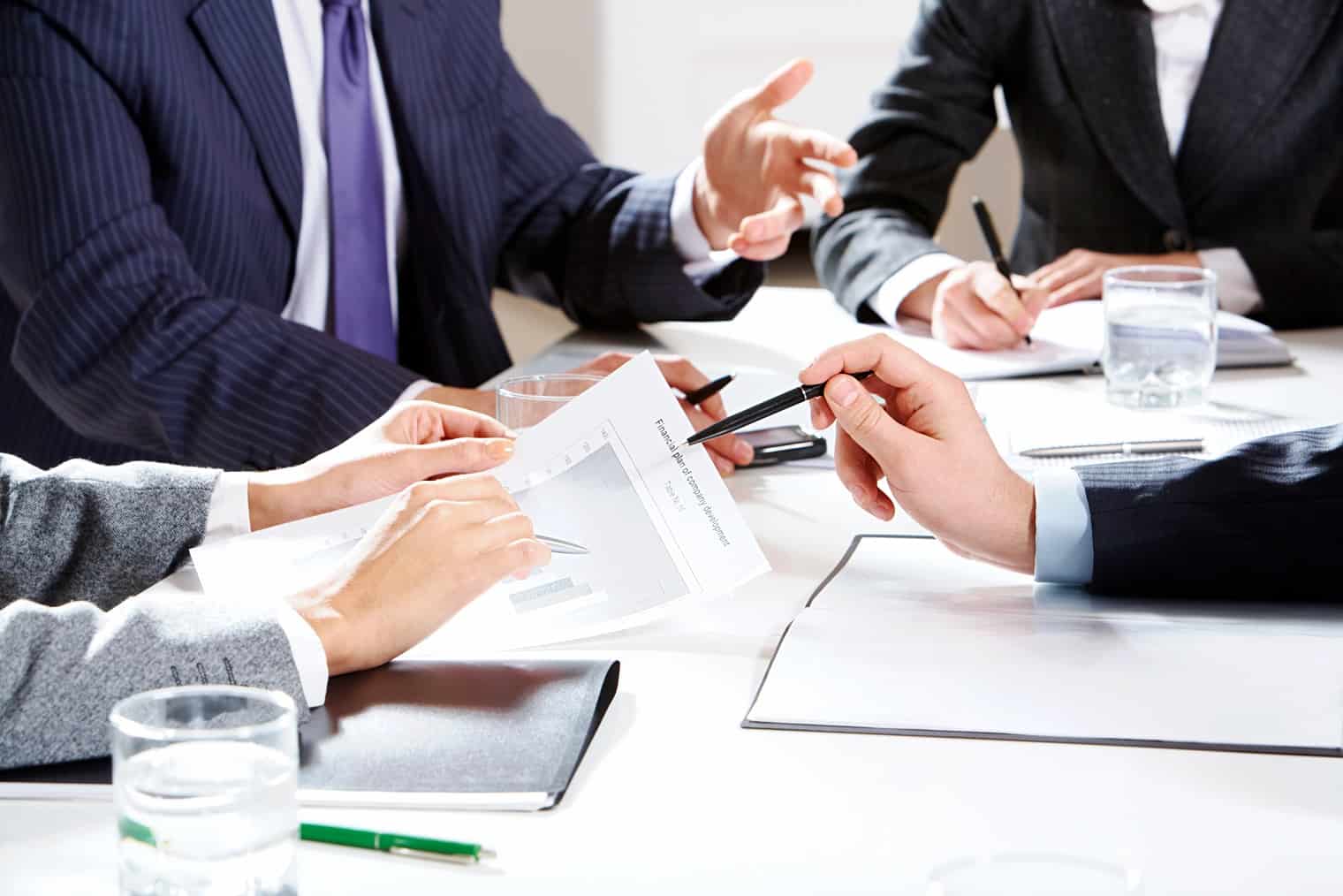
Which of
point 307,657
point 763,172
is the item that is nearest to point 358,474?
point 307,657

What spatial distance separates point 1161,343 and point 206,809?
122 cm

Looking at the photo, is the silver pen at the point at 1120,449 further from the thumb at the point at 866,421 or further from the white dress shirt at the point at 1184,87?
the white dress shirt at the point at 1184,87

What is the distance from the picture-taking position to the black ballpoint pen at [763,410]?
109cm

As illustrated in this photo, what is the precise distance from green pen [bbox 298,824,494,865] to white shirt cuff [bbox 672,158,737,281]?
1.29m

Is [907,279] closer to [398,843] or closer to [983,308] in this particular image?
[983,308]

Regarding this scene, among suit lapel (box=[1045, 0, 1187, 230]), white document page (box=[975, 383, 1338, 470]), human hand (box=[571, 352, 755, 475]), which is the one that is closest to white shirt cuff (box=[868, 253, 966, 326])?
white document page (box=[975, 383, 1338, 470])

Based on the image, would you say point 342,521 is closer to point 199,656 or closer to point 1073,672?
point 199,656

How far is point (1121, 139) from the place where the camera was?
2.29 metres

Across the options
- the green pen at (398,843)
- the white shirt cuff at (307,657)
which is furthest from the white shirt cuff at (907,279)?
the green pen at (398,843)

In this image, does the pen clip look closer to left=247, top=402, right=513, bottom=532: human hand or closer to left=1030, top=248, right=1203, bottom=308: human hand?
left=247, top=402, right=513, bottom=532: human hand

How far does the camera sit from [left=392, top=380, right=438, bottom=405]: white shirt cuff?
5.20 feet

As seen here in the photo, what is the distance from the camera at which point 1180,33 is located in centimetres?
228

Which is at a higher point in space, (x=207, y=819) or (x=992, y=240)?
(x=207, y=819)

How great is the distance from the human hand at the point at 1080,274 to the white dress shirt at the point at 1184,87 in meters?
0.05
